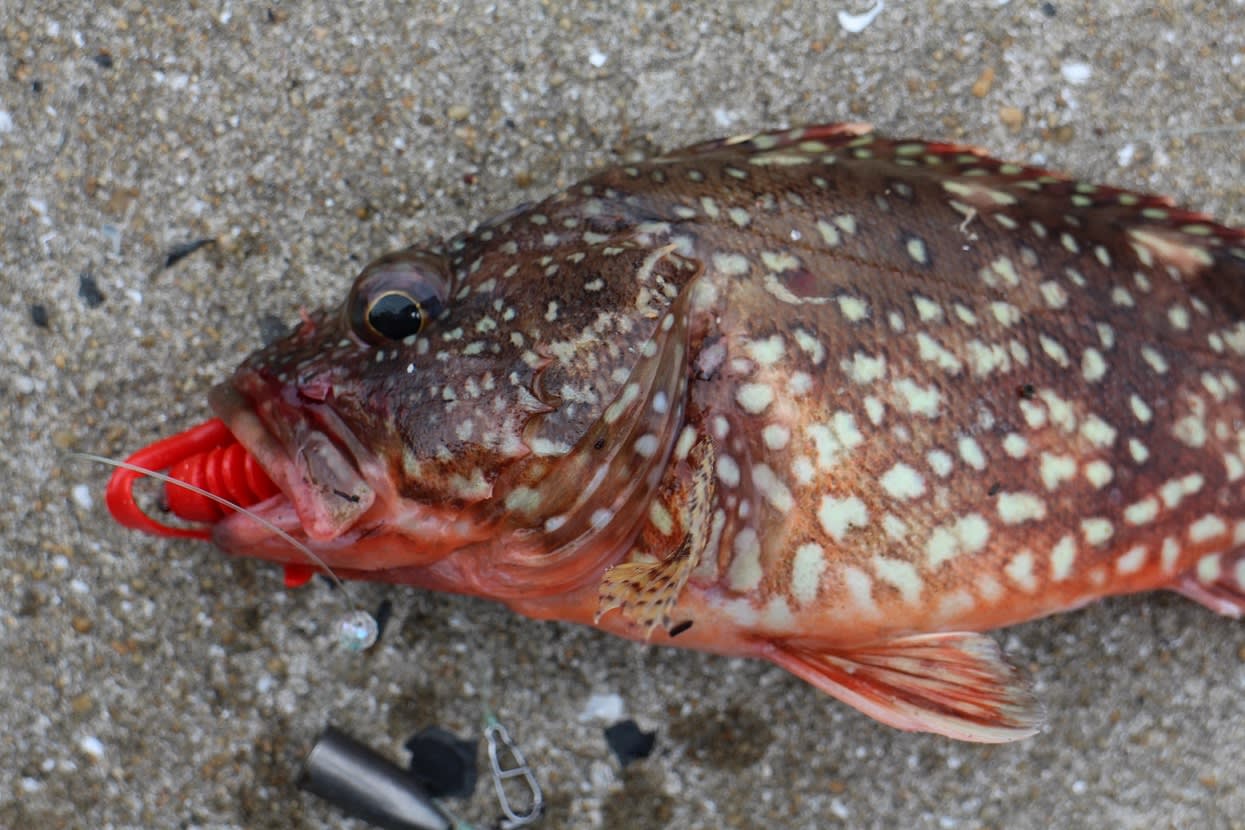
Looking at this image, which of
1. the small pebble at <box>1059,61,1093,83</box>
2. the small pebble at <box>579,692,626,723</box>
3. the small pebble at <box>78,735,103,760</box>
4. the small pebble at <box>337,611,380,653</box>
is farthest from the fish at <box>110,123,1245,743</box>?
the small pebble at <box>78,735,103,760</box>

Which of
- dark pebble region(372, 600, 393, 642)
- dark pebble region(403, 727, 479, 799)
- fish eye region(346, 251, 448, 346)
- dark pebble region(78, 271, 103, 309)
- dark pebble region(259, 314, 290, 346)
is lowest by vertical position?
dark pebble region(403, 727, 479, 799)

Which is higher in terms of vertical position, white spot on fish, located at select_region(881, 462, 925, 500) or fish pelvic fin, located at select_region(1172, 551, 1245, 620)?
white spot on fish, located at select_region(881, 462, 925, 500)

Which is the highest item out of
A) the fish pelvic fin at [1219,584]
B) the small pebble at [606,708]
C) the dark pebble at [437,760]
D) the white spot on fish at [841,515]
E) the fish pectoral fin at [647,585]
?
the fish pectoral fin at [647,585]

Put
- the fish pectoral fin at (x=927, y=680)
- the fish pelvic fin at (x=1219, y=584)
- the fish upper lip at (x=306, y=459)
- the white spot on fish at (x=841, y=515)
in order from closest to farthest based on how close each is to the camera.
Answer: the fish upper lip at (x=306, y=459) < the white spot on fish at (x=841, y=515) < the fish pectoral fin at (x=927, y=680) < the fish pelvic fin at (x=1219, y=584)

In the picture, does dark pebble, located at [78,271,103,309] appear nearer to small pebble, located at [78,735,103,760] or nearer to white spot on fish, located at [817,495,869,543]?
small pebble, located at [78,735,103,760]

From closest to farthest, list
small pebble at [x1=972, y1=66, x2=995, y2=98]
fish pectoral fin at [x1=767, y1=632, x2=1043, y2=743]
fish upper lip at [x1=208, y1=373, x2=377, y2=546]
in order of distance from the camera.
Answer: fish upper lip at [x1=208, y1=373, x2=377, y2=546]
fish pectoral fin at [x1=767, y1=632, x2=1043, y2=743]
small pebble at [x1=972, y1=66, x2=995, y2=98]

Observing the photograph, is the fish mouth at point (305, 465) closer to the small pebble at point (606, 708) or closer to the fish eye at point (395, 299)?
the fish eye at point (395, 299)

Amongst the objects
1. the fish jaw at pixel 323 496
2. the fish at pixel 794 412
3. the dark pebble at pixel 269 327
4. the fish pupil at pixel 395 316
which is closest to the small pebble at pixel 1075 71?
the fish at pixel 794 412

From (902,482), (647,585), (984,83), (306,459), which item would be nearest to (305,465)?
(306,459)
